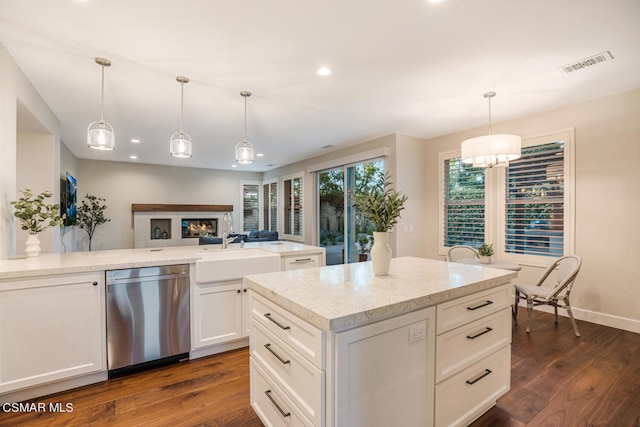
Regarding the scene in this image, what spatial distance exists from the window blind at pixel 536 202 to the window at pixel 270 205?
5.74 m

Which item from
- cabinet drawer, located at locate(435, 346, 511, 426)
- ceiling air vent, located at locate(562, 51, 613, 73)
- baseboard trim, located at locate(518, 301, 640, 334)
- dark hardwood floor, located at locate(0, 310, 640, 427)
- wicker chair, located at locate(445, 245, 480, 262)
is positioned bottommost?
dark hardwood floor, located at locate(0, 310, 640, 427)

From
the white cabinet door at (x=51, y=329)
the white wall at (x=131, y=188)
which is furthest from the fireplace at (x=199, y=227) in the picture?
the white cabinet door at (x=51, y=329)

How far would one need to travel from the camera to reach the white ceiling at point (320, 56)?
1974 millimetres

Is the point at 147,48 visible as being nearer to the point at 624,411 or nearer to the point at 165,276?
the point at 165,276

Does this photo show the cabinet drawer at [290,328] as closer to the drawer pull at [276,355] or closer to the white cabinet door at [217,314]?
the drawer pull at [276,355]

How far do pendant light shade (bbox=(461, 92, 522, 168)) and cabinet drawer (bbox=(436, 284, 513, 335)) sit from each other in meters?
1.67

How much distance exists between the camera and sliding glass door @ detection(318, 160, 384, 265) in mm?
5543

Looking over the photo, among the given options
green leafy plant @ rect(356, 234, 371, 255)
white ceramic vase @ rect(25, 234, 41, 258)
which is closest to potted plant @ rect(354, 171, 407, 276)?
white ceramic vase @ rect(25, 234, 41, 258)

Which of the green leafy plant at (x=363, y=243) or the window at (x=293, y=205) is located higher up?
the window at (x=293, y=205)

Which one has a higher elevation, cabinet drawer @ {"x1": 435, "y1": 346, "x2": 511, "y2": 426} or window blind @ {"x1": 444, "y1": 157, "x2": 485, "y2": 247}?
window blind @ {"x1": 444, "y1": 157, "x2": 485, "y2": 247}

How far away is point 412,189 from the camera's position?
16.4ft

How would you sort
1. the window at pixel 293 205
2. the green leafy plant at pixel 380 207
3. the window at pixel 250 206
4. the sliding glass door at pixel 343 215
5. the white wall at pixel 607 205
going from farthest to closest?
the window at pixel 250 206, the window at pixel 293 205, the sliding glass door at pixel 343 215, the white wall at pixel 607 205, the green leafy plant at pixel 380 207

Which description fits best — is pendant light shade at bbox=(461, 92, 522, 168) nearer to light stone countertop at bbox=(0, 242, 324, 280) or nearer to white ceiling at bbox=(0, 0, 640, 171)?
white ceiling at bbox=(0, 0, 640, 171)

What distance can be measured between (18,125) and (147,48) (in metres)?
2.24
